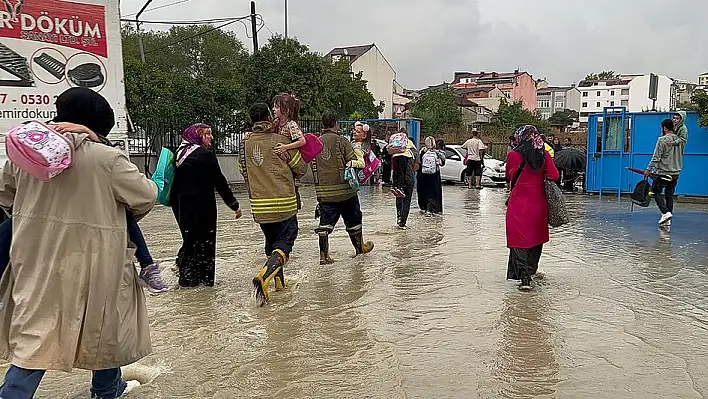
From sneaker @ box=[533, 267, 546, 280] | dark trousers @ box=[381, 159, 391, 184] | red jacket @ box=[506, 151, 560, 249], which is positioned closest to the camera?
red jacket @ box=[506, 151, 560, 249]

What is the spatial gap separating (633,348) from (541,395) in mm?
1212

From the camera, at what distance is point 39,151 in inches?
122

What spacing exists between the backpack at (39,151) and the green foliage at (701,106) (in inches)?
570

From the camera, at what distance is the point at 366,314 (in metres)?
5.90

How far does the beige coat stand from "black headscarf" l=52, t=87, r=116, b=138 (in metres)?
0.17

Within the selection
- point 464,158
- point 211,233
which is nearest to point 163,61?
point 464,158

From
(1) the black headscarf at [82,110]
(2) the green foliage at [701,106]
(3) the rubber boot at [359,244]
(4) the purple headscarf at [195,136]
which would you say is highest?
(2) the green foliage at [701,106]

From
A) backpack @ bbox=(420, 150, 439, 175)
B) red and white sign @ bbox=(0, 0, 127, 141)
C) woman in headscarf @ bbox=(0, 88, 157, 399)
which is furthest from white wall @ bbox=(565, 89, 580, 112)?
woman in headscarf @ bbox=(0, 88, 157, 399)

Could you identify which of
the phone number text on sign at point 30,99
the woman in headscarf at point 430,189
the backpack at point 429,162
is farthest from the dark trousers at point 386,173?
the phone number text on sign at point 30,99

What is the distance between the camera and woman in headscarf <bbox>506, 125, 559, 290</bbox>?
6.61 metres

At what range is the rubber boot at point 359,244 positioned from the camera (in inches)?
324

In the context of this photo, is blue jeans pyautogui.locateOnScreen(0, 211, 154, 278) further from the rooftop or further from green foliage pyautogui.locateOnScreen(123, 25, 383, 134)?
the rooftop

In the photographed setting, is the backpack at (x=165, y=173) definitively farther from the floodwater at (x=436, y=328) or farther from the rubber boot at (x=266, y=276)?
the rubber boot at (x=266, y=276)

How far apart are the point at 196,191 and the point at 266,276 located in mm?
1050
